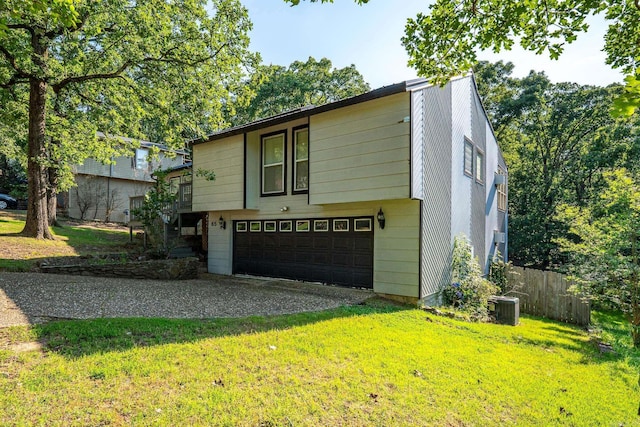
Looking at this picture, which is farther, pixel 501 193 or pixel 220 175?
pixel 501 193

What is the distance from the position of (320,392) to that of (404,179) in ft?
18.1

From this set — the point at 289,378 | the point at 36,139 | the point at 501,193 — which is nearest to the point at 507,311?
the point at 289,378

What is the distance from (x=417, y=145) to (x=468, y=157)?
4522 mm

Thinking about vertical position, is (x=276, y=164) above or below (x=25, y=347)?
above

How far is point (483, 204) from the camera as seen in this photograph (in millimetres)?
13602

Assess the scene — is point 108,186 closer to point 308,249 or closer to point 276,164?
point 276,164

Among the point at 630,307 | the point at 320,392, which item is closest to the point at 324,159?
the point at 320,392

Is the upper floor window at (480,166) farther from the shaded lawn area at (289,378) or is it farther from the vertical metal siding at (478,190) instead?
the shaded lawn area at (289,378)

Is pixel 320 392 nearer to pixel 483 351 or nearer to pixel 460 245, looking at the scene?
pixel 483 351

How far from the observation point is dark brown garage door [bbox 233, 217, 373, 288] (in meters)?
9.55

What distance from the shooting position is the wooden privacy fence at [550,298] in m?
10.5

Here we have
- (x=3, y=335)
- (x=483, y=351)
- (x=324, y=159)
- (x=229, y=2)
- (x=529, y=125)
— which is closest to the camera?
(x=3, y=335)

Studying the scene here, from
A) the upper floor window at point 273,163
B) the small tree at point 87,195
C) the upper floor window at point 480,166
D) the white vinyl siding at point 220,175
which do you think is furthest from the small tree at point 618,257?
the small tree at point 87,195

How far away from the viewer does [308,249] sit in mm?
10625
